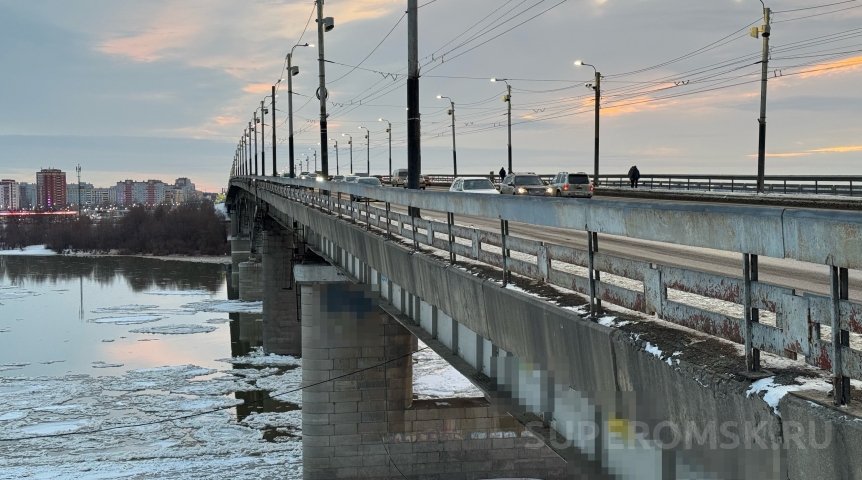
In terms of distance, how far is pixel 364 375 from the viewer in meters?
26.4

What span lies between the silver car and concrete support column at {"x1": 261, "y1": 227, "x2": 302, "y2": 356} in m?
17.6

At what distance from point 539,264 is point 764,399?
3737 millimetres

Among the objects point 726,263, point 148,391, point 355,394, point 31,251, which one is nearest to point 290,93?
point 148,391

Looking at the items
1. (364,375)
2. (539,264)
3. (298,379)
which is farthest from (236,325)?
(539,264)

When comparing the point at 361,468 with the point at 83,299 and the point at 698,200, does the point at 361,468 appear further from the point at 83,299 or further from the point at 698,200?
the point at 83,299

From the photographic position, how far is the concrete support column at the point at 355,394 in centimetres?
2558

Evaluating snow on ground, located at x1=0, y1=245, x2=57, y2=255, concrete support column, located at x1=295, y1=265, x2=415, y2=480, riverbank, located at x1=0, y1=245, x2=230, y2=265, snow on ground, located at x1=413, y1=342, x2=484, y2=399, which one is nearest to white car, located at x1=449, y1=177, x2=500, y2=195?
snow on ground, located at x1=413, y1=342, x2=484, y2=399

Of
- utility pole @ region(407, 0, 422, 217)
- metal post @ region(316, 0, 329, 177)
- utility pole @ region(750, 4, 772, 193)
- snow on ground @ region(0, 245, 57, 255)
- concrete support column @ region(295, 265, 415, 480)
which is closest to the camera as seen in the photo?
utility pole @ region(407, 0, 422, 217)

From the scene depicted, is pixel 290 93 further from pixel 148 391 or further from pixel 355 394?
pixel 355 394

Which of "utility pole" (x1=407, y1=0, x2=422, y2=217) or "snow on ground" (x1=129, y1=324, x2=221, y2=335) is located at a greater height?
"utility pole" (x1=407, y1=0, x2=422, y2=217)

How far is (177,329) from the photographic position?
2327 inches

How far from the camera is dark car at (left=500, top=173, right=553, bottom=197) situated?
131 feet

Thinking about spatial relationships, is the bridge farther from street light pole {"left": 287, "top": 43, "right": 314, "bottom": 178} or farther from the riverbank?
the riverbank

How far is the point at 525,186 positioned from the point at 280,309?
64.7 feet
